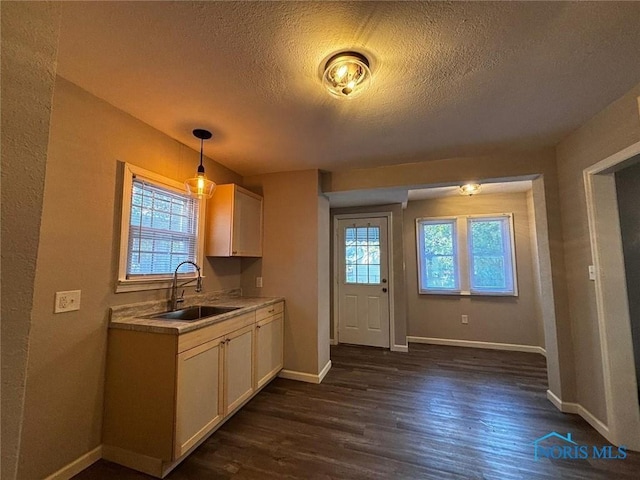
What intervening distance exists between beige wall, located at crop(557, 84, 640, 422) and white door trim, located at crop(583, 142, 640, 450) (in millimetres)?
67

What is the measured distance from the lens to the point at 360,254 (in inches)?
178

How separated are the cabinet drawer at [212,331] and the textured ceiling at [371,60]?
61.8 inches

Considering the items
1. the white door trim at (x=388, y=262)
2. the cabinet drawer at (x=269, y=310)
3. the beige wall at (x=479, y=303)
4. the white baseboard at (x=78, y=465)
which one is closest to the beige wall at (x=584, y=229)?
the beige wall at (x=479, y=303)

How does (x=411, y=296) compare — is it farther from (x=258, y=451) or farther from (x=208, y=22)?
(x=208, y=22)

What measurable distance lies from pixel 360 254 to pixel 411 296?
112 cm

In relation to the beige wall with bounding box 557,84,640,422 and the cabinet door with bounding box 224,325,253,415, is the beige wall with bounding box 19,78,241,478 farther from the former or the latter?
the beige wall with bounding box 557,84,640,422

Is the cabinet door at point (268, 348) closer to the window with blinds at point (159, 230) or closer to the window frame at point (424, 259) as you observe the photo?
the window with blinds at point (159, 230)

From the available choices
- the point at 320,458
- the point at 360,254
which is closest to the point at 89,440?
the point at 320,458

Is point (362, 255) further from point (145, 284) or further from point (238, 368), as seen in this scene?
point (145, 284)

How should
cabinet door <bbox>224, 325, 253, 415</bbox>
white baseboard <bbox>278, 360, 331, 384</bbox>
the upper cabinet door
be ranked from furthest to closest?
white baseboard <bbox>278, 360, 331, 384</bbox>
the upper cabinet door
cabinet door <bbox>224, 325, 253, 415</bbox>

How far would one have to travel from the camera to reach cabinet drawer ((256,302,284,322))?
267cm

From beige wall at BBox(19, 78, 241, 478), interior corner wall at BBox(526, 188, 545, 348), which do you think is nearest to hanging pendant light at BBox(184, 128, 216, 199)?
beige wall at BBox(19, 78, 241, 478)

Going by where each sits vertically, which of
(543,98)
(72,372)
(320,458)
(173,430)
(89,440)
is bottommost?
(320,458)

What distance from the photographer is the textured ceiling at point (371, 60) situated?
1.22m
